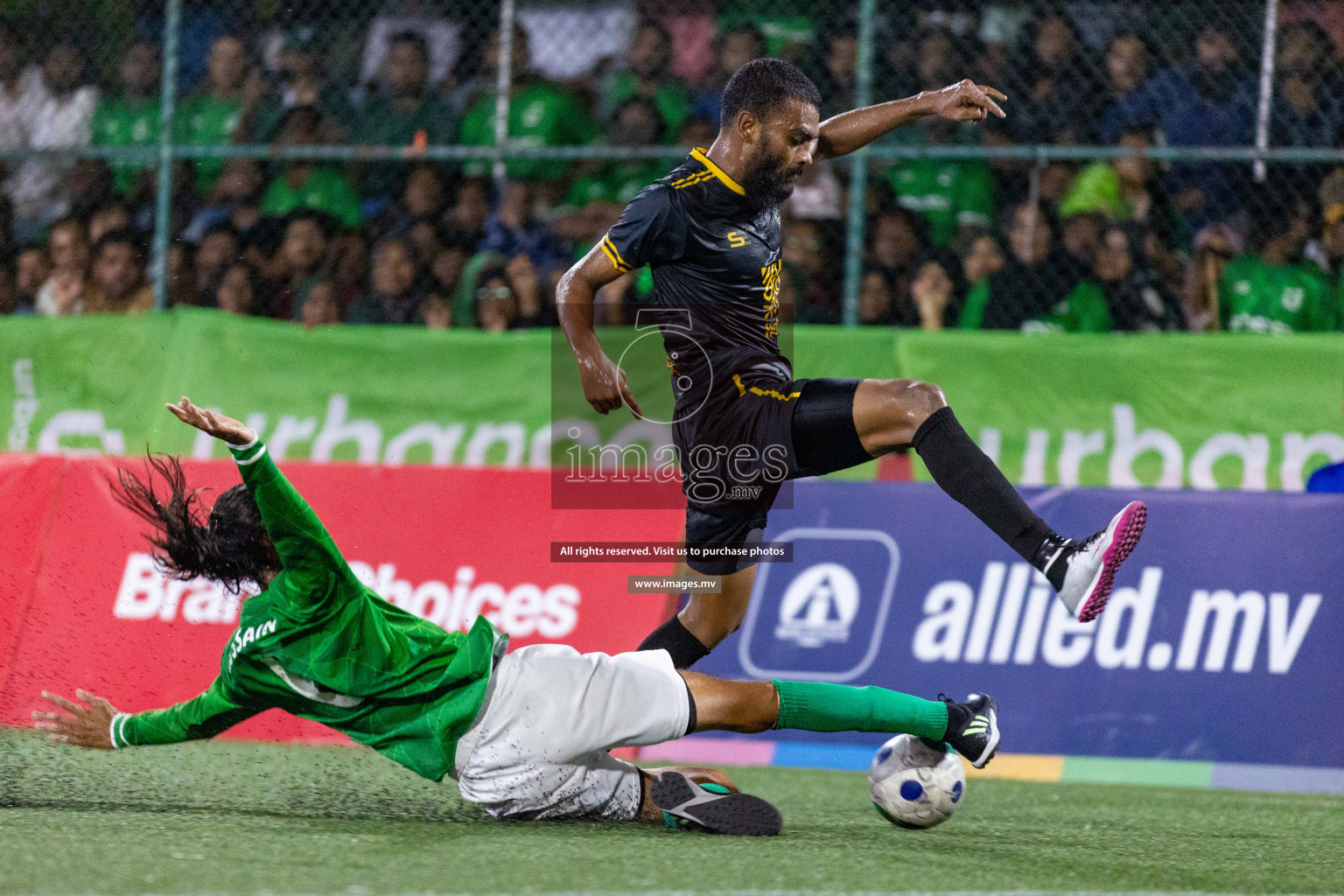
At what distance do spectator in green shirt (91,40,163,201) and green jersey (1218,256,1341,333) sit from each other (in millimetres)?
6667

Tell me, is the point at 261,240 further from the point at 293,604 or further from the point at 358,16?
the point at 293,604

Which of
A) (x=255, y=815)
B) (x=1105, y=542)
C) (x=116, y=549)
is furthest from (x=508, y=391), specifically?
(x=1105, y=542)

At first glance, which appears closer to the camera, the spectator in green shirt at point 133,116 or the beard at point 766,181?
the beard at point 766,181

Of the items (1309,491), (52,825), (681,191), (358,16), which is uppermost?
(358,16)

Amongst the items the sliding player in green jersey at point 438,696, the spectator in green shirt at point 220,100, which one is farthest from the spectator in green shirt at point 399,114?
the sliding player in green jersey at point 438,696

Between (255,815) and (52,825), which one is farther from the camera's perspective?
(255,815)

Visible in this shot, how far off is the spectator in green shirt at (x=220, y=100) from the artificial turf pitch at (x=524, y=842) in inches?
198

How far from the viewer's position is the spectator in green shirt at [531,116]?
→ 947 cm

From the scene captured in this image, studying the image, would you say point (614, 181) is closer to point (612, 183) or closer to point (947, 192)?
point (612, 183)

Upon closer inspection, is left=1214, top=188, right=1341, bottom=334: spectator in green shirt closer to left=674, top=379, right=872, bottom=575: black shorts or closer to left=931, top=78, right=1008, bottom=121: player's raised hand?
left=931, top=78, right=1008, bottom=121: player's raised hand

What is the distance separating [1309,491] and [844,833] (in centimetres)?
359

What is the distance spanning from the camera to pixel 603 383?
A: 4496 mm

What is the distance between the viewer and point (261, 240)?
9.29m

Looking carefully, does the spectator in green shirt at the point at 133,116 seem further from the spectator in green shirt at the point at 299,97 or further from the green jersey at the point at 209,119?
the spectator in green shirt at the point at 299,97
